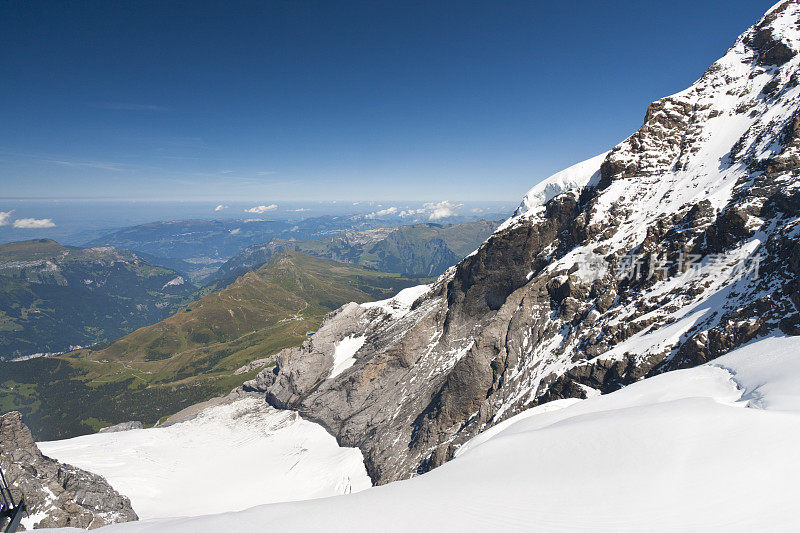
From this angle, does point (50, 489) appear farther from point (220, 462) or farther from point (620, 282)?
point (620, 282)

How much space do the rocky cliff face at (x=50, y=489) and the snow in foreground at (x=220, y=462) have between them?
13863 mm

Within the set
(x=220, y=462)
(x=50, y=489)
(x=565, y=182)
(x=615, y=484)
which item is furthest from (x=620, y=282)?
(x=220, y=462)

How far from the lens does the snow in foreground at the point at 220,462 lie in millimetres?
63250

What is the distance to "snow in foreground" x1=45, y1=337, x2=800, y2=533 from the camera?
9.93 metres

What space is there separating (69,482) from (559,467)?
77.0 metres

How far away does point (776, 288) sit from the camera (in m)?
27.1

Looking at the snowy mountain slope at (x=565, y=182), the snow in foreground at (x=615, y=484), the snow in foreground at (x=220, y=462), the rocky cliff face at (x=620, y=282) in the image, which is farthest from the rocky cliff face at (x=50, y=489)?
the snowy mountain slope at (x=565, y=182)

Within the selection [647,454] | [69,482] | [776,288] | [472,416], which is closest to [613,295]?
[776,288]

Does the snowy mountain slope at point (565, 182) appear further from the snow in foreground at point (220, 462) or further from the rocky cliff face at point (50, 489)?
the rocky cliff face at point (50, 489)

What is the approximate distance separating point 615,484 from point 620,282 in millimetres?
39964

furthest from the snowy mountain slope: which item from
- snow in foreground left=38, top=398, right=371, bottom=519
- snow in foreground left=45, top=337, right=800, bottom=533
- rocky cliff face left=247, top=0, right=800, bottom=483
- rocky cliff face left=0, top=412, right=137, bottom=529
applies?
rocky cliff face left=0, top=412, right=137, bottom=529

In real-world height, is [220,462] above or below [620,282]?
below

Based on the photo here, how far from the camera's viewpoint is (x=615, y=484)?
39.2 feet

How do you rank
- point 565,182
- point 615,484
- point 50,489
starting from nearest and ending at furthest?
point 615,484 < point 50,489 < point 565,182
